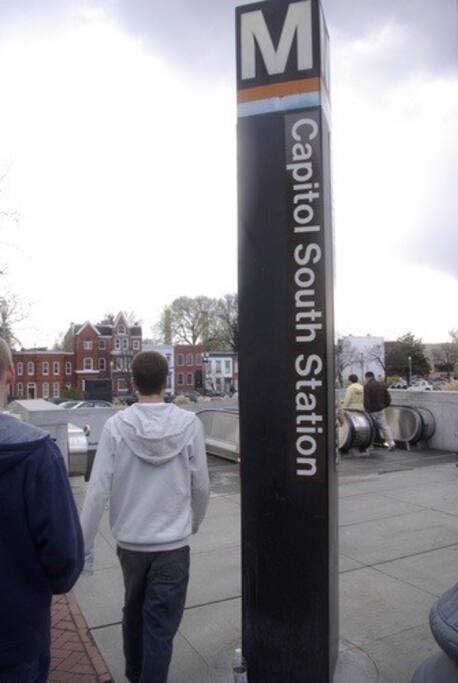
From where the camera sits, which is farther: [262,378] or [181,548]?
[262,378]

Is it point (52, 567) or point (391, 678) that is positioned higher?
point (52, 567)

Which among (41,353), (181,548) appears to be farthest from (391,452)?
(41,353)

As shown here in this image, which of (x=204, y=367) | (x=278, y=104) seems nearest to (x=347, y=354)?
(x=204, y=367)

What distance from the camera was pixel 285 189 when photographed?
3.36 meters

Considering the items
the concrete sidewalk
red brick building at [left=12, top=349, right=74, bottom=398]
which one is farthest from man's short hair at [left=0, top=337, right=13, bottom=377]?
red brick building at [left=12, top=349, right=74, bottom=398]

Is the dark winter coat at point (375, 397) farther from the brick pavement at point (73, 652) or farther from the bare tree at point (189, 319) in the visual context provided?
the bare tree at point (189, 319)

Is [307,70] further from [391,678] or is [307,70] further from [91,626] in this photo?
[91,626]

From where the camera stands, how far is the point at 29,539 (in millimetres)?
2037

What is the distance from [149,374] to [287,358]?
744 mm

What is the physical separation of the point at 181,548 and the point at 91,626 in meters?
1.68

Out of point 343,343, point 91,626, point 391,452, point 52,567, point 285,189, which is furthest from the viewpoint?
point 343,343

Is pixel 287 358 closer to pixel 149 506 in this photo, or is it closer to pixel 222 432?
pixel 149 506

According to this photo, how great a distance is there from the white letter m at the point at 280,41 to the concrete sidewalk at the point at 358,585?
3414 millimetres

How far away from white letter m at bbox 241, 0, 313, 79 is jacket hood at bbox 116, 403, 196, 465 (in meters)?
1.93
